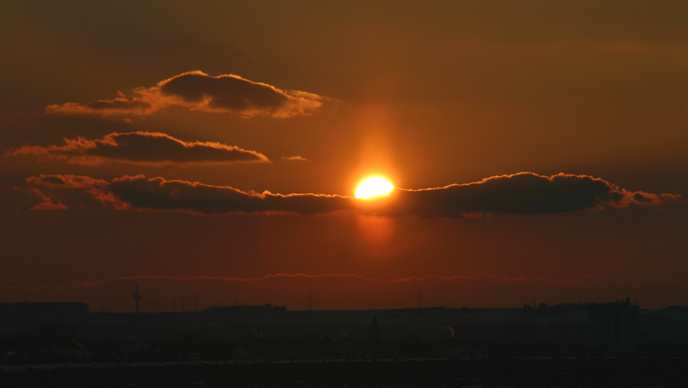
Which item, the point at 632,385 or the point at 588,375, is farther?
the point at 588,375

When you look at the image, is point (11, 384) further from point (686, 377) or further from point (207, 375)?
point (686, 377)

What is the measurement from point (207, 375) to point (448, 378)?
1998 inches

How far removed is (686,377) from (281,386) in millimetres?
95010

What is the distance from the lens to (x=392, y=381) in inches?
6634

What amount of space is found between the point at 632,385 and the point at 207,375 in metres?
86.1

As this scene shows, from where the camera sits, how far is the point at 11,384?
154 meters

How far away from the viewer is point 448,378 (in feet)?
Answer: 589

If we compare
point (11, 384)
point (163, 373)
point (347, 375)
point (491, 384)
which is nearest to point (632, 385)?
point (491, 384)

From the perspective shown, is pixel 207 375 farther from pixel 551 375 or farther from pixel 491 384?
pixel 551 375

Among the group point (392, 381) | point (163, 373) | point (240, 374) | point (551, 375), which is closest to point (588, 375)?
point (551, 375)

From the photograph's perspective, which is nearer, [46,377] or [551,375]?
[46,377]

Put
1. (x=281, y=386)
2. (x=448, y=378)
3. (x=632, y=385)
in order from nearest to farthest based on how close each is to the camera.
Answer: (x=281, y=386) → (x=632, y=385) → (x=448, y=378)

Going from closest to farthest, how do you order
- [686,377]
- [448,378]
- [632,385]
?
[632,385] → [448,378] → [686,377]

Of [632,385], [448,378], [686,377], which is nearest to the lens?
[632,385]
